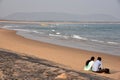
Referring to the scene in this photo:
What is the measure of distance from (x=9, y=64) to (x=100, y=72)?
5.12m

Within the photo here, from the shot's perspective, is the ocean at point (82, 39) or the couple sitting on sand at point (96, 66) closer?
the couple sitting on sand at point (96, 66)

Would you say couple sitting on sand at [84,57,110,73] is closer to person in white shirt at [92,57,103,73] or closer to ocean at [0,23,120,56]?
person in white shirt at [92,57,103,73]

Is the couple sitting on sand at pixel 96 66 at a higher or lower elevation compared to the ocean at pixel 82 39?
lower

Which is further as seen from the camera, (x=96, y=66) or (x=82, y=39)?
(x=82, y=39)

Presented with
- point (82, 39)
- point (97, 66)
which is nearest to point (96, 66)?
point (97, 66)

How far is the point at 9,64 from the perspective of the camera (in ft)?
28.8

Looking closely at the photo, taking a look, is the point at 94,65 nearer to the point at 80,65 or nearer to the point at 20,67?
the point at 80,65

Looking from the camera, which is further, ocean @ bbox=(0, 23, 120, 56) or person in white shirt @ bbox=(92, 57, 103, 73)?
ocean @ bbox=(0, 23, 120, 56)

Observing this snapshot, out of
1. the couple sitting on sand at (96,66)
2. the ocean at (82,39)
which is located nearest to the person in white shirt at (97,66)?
the couple sitting on sand at (96,66)

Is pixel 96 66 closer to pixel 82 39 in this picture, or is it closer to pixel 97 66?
pixel 97 66

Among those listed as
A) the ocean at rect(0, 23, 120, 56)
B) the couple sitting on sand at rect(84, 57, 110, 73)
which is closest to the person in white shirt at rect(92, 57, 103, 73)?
the couple sitting on sand at rect(84, 57, 110, 73)

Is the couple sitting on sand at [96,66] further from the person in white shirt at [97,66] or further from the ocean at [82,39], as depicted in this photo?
the ocean at [82,39]

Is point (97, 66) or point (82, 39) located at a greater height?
point (82, 39)

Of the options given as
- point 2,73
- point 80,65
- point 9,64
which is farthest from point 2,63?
point 80,65
